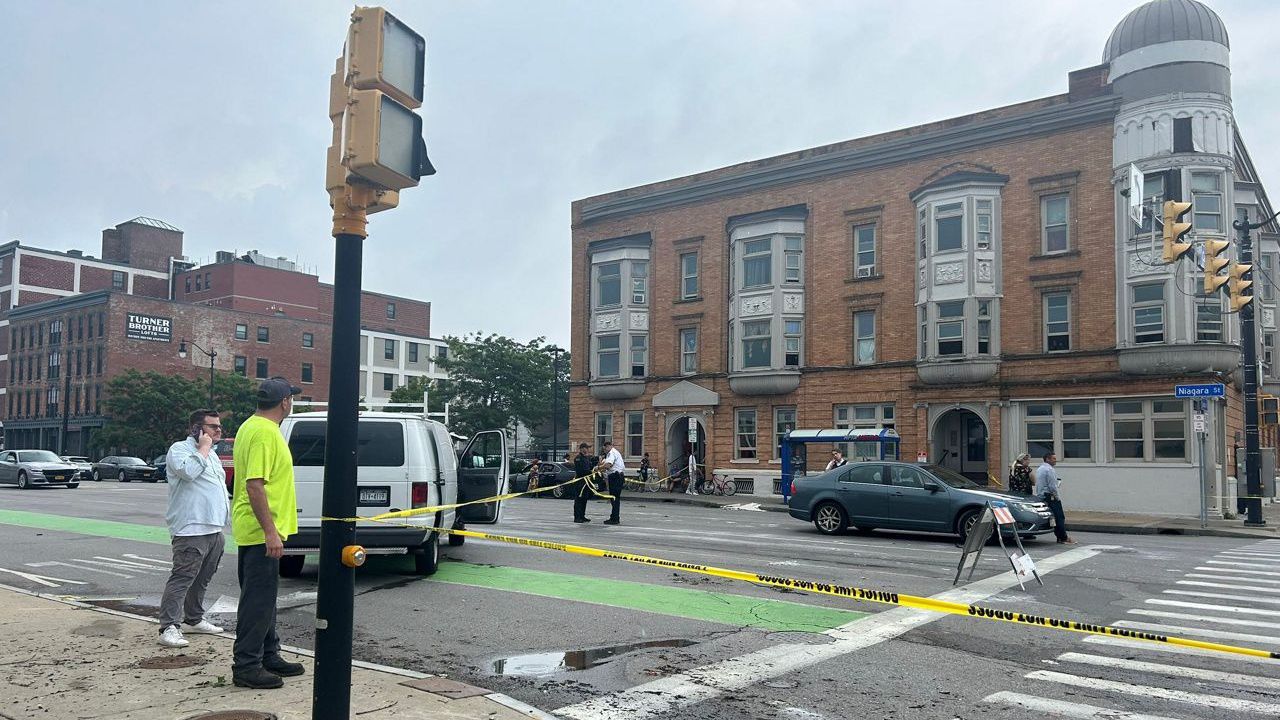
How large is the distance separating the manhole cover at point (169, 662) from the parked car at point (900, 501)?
1254 centimetres

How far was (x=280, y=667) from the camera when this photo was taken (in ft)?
19.9

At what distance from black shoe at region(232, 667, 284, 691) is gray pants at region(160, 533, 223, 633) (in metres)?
1.74

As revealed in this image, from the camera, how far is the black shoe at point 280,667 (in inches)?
239

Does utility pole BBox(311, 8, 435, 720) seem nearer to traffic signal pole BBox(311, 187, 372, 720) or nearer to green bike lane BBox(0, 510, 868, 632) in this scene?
traffic signal pole BBox(311, 187, 372, 720)

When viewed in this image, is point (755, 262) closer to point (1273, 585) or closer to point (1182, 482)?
point (1182, 482)

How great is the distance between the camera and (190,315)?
73.1m

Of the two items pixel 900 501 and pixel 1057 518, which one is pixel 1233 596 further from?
pixel 900 501

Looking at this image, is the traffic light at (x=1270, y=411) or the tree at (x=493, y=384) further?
the tree at (x=493, y=384)

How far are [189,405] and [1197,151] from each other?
56540 millimetres

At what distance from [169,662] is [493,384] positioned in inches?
2075

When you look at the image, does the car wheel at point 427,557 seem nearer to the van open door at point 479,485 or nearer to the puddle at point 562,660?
the van open door at point 479,485

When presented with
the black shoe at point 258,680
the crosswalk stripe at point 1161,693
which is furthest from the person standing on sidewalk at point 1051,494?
the black shoe at point 258,680

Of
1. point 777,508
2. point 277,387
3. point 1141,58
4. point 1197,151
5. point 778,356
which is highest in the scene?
point 1141,58

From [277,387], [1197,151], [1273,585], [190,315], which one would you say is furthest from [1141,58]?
[190,315]
